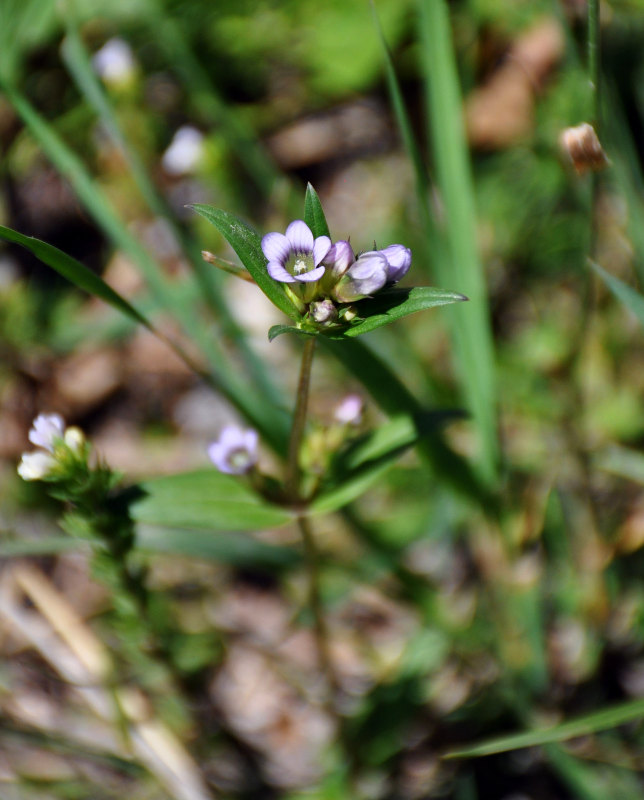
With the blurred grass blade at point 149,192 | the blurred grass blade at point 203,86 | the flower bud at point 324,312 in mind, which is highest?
the blurred grass blade at point 203,86

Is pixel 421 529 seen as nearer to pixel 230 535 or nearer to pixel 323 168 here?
pixel 230 535

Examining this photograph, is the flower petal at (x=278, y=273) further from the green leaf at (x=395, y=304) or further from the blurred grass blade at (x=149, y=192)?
the blurred grass blade at (x=149, y=192)

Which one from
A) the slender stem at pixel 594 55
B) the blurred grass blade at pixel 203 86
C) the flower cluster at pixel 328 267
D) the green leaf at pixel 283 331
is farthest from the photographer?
the blurred grass blade at pixel 203 86

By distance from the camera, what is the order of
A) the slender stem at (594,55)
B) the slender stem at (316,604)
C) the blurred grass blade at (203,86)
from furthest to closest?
the blurred grass blade at (203,86) → the slender stem at (316,604) → the slender stem at (594,55)

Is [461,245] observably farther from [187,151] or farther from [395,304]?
[187,151]

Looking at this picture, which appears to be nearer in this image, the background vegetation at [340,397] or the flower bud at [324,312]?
the flower bud at [324,312]

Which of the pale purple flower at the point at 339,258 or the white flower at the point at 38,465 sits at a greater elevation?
the pale purple flower at the point at 339,258

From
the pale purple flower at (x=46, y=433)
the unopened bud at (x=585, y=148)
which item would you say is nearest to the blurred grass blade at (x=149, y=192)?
the pale purple flower at (x=46, y=433)

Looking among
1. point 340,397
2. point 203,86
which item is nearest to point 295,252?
point 203,86
